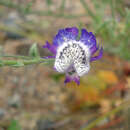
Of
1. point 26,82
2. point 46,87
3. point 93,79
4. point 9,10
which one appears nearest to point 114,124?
point 93,79

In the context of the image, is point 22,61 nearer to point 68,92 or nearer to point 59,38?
point 59,38

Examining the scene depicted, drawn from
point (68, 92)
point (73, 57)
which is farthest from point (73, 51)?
point (68, 92)

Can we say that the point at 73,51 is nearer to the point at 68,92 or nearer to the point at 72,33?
the point at 72,33

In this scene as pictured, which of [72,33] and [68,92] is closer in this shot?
[72,33]

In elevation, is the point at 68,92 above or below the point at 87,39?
below

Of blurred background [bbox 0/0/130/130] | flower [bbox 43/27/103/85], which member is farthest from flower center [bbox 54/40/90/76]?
blurred background [bbox 0/0/130/130]

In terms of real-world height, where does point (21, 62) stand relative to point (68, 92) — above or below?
above

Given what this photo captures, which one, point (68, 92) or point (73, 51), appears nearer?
point (73, 51)

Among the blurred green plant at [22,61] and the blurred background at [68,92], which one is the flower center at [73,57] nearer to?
the blurred green plant at [22,61]

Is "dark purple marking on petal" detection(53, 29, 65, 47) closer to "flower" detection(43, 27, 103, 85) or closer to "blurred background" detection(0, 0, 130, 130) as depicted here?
"flower" detection(43, 27, 103, 85)

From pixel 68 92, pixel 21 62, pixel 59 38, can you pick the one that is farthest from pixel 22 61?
pixel 68 92
